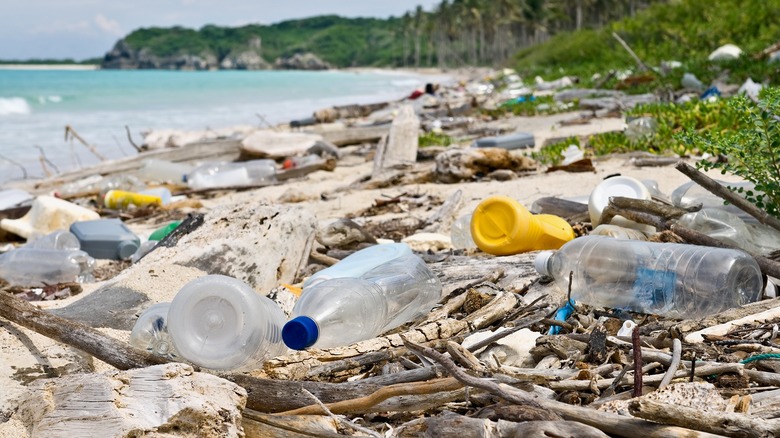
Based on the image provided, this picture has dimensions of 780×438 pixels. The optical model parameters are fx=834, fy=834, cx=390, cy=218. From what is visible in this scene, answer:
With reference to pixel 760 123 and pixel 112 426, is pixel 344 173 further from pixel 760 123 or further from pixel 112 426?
pixel 112 426

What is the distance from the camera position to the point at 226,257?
3.96 metres

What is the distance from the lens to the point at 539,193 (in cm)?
593

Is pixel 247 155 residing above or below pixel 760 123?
below

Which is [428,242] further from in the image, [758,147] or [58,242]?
[58,242]

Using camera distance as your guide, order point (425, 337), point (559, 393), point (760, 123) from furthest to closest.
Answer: point (760, 123) → point (425, 337) → point (559, 393)

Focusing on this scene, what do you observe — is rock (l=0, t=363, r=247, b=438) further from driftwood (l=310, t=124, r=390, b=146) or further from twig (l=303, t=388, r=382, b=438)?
driftwood (l=310, t=124, r=390, b=146)

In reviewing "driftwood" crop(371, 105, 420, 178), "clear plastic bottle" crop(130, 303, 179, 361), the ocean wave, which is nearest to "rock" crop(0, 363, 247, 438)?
"clear plastic bottle" crop(130, 303, 179, 361)

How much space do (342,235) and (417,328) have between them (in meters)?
1.75

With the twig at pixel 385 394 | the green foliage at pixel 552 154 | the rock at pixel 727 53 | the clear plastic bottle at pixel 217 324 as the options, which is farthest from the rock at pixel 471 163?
the rock at pixel 727 53

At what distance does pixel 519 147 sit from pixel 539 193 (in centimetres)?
328

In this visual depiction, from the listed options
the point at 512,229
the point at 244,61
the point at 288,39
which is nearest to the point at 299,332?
the point at 512,229

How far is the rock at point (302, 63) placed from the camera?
144625mm

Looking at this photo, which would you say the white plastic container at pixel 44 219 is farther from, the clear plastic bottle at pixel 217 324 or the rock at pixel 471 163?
the clear plastic bottle at pixel 217 324

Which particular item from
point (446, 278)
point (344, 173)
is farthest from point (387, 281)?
point (344, 173)
